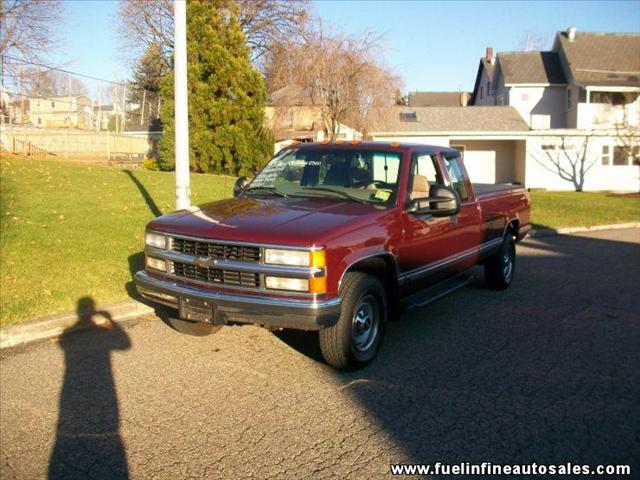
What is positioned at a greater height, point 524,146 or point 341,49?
point 341,49

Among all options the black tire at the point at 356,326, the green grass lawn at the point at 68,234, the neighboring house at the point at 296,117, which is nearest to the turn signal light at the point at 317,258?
the black tire at the point at 356,326

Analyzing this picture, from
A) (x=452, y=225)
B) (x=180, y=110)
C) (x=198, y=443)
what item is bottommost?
(x=198, y=443)

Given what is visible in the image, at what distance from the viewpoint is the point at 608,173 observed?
3167cm

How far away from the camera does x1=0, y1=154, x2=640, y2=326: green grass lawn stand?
6918 millimetres

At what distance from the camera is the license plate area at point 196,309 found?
4734 mm

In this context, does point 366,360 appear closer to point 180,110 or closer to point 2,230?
point 180,110

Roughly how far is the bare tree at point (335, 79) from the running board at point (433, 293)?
18.7 metres

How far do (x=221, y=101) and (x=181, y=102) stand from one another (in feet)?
48.2

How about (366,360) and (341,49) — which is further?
(341,49)

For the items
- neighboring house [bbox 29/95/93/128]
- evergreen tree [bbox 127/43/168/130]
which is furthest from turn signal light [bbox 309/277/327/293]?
evergreen tree [bbox 127/43/168/130]

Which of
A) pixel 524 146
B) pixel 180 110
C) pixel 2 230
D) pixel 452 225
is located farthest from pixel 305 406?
pixel 524 146

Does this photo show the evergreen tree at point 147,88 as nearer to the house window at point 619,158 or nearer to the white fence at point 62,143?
the white fence at point 62,143

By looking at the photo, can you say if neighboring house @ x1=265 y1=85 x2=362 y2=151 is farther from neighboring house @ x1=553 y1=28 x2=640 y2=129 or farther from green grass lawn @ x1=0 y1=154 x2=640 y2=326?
neighboring house @ x1=553 y1=28 x2=640 y2=129

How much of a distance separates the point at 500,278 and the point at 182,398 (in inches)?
200
